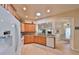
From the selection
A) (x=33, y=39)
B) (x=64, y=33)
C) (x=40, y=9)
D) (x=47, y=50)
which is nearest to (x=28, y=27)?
(x=33, y=39)

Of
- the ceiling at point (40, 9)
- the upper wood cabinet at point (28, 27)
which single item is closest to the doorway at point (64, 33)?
the ceiling at point (40, 9)

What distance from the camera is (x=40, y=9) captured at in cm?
197

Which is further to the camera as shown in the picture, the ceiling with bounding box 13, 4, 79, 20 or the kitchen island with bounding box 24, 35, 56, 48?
the kitchen island with bounding box 24, 35, 56, 48

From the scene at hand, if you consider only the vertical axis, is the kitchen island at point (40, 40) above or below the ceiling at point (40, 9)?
below

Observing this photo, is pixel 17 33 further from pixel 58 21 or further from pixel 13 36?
pixel 58 21

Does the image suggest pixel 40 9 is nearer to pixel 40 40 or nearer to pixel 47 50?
pixel 40 40

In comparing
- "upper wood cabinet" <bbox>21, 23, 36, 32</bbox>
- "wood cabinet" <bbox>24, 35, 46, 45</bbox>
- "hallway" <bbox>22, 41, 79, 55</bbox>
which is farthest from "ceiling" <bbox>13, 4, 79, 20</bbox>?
"hallway" <bbox>22, 41, 79, 55</bbox>

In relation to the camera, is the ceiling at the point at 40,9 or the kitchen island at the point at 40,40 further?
the kitchen island at the point at 40,40

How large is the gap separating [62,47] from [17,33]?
84 cm

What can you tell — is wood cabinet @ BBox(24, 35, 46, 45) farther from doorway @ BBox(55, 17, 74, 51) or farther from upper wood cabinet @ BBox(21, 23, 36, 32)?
doorway @ BBox(55, 17, 74, 51)

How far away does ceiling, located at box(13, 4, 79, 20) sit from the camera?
1902mm

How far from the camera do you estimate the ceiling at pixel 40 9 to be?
1.90 m

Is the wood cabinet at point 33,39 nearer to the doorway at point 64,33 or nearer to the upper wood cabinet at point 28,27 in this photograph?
the upper wood cabinet at point 28,27
